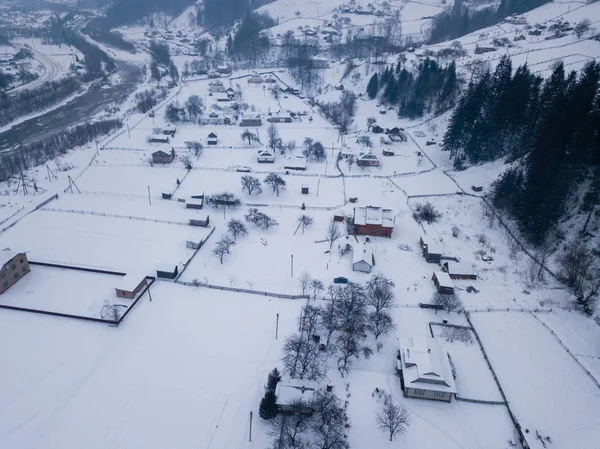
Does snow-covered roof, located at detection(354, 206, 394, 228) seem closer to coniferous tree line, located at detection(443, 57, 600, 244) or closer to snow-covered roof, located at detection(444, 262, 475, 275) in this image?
snow-covered roof, located at detection(444, 262, 475, 275)

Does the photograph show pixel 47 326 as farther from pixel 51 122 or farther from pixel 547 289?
pixel 51 122

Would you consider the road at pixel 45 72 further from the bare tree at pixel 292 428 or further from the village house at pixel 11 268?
the bare tree at pixel 292 428

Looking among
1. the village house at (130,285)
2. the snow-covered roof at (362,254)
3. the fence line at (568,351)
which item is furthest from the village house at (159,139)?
the fence line at (568,351)

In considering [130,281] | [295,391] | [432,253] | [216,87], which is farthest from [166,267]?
[216,87]

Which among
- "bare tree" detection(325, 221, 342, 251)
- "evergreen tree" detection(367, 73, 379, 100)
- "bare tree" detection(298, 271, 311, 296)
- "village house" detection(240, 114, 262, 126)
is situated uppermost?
"evergreen tree" detection(367, 73, 379, 100)

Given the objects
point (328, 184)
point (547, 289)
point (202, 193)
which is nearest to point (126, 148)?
point (202, 193)

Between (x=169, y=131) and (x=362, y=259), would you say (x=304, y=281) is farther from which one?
(x=169, y=131)

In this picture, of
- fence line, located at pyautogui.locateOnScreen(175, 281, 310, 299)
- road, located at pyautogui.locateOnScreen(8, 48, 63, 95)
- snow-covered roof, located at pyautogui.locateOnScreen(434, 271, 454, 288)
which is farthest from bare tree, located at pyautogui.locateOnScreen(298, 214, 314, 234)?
road, located at pyautogui.locateOnScreen(8, 48, 63, 95)
